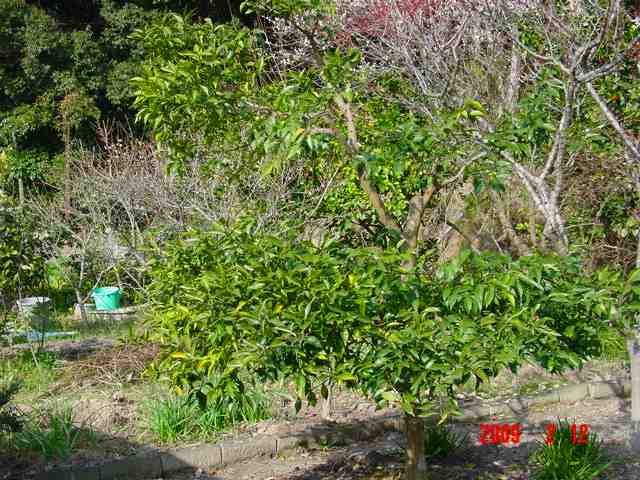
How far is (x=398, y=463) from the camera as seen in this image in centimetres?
522

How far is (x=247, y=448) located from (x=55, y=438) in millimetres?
1229

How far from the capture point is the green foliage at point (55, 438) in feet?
17.5

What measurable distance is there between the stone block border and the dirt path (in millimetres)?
63

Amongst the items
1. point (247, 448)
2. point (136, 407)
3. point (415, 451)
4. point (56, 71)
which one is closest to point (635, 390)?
point (415, 451)

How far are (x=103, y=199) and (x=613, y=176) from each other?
236 inches

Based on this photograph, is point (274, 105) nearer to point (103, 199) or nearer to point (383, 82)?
point (383, 82)

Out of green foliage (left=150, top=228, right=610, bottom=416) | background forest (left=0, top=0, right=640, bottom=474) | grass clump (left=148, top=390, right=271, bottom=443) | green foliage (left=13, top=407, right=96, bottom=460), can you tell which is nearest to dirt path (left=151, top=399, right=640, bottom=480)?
grass clump (left=148, top=390, right=271, bottom=443)

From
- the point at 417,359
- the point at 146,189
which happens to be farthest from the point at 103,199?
the point at 417,359

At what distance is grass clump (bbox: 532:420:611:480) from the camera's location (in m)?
4.56

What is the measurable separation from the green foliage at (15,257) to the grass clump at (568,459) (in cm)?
471

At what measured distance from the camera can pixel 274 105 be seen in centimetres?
373
